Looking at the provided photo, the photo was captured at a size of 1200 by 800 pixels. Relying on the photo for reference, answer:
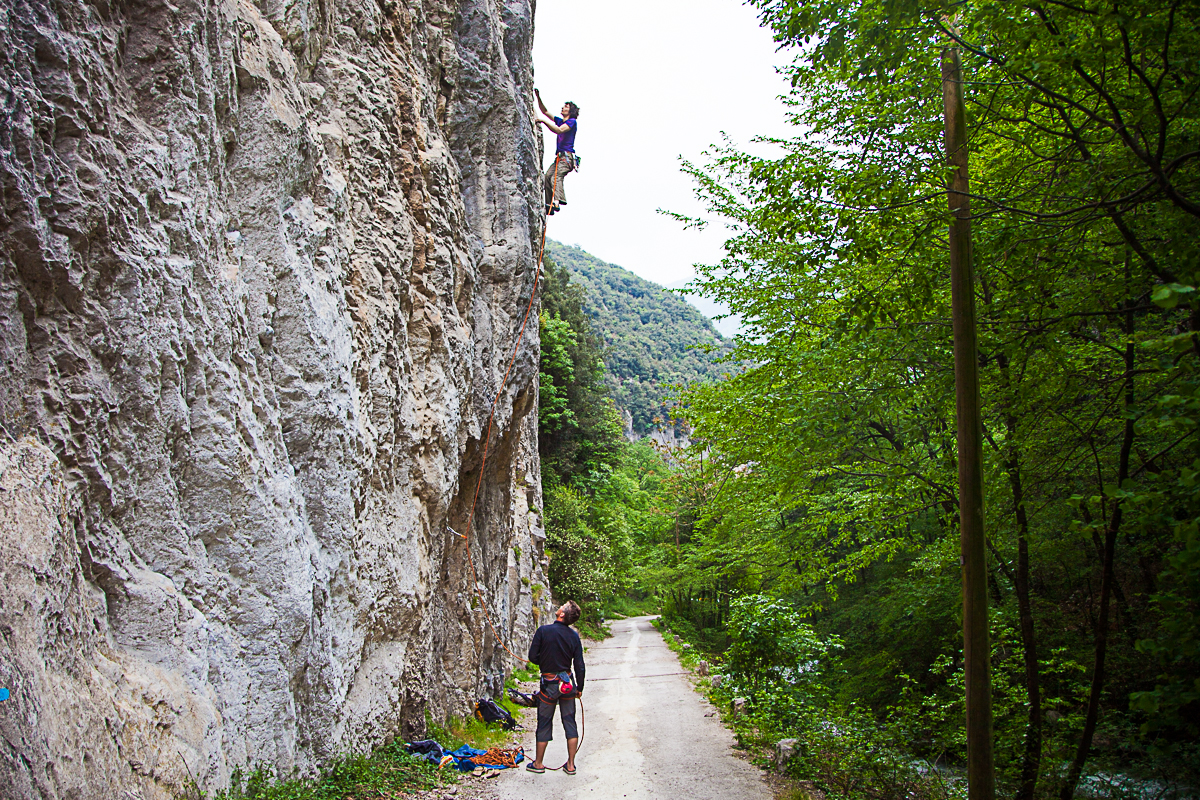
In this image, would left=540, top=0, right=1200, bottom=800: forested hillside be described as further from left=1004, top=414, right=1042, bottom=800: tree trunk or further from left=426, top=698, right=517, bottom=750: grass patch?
left=426, top=698, right=517, bottom=750: grass patch

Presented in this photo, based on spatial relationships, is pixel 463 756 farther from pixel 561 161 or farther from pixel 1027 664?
pixel 561 161

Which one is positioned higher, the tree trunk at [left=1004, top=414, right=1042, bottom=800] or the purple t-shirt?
the purple t-shirt

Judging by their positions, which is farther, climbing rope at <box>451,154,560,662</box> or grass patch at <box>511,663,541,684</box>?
grass patch at <box>511,663,541,684</box>

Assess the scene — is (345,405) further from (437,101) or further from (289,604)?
(437,101)

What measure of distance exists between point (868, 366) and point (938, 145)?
2317 millimetres

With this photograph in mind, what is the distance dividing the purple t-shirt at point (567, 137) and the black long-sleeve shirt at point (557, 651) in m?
10.5

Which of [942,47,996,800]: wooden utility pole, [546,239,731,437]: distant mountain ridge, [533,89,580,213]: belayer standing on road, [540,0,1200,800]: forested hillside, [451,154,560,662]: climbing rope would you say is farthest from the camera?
[546,239,731,437]: distant mountain ridge

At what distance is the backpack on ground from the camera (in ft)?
31.6

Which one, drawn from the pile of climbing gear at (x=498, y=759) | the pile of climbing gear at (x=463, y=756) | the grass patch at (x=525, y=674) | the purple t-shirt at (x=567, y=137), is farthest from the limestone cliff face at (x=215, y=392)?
the grass patch at (x=525, y=674)

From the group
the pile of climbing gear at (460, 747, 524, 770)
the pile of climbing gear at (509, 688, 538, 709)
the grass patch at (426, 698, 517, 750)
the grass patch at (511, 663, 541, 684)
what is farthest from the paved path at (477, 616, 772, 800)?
the grass patch at (511, 663, 541, 684)

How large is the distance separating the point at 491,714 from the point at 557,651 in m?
3.40

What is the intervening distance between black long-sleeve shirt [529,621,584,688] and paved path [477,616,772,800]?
3.55 ft

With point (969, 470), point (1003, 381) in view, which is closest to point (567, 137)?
point (1003, 381)

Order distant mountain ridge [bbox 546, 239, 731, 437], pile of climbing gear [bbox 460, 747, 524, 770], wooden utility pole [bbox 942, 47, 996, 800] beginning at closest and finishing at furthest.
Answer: wooden utility pole [bbox 942, 47, 996, 800] → pile of climbing gear [bbox 460, 747, 524, 770] → distant mountain ridge [bbox 546, 239, 731, 437]
